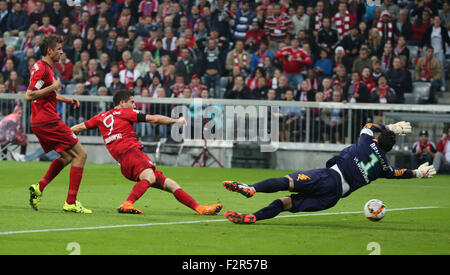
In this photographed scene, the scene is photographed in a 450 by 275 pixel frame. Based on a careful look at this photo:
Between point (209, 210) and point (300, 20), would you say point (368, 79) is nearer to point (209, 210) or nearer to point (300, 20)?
point (300, 20)

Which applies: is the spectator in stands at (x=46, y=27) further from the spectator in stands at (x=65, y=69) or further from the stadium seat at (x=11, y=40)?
the spectator in stands at (x=65, y=69)

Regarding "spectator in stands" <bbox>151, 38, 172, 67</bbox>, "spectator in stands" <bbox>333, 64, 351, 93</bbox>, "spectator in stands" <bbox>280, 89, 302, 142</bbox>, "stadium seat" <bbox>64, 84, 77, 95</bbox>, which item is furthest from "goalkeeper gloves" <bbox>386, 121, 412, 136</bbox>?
"stadium seat" <bbox>64, 84, 77, 95</bbox>

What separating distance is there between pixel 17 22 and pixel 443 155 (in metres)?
15.4

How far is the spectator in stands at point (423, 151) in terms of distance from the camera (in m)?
20.1

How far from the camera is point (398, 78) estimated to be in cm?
2183

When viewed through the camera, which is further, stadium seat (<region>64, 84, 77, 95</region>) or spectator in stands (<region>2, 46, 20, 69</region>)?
spectator in stands (<region>2, 46, 20, 69</region>)

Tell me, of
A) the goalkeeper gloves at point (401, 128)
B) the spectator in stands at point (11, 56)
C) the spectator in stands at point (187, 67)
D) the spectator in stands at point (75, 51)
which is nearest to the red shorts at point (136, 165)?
the goalkeeper gloves at point (401, 128)

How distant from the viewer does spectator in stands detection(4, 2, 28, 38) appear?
92.5 ft

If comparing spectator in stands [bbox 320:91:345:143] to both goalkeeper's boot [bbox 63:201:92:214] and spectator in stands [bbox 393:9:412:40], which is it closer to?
spectator in stands [bbox 393:9:412:40]

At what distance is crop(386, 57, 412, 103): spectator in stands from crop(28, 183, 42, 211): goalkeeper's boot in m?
12.9

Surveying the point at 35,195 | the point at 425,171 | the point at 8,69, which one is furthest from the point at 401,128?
the point at 8,69

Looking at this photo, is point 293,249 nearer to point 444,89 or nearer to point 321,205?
point 321,205

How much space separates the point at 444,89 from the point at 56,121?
14212mm

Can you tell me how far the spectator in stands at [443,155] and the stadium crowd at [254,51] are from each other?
6.77 ft
